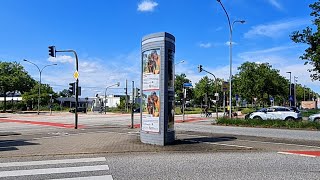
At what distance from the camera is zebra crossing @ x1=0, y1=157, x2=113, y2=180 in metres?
7.41

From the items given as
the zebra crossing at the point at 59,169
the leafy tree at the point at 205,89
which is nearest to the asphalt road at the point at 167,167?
the zebra crossing at the point at 59,169

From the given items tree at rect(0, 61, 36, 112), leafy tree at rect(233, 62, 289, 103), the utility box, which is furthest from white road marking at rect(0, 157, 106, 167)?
tree at rect(0, 61, 36, 112)

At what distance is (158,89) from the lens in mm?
13094

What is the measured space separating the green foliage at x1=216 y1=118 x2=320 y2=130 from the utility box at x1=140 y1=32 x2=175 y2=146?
13527 millimetres

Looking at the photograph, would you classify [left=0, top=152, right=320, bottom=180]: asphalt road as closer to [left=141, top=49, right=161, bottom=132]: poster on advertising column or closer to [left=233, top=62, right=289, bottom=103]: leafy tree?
[left=141, top=49, right=161, bottom=132]: poster on advertising column

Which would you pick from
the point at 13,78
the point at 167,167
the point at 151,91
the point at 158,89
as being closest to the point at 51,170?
the point at 167,167

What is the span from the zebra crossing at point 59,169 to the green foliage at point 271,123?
17739mm

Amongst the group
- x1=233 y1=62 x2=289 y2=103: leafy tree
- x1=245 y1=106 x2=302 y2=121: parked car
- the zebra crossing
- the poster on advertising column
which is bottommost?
the zebra crossing

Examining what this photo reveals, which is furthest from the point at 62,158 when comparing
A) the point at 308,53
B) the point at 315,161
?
the point at 308,53

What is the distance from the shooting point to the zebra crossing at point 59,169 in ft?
24.3

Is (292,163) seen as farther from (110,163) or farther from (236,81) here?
(236,81)

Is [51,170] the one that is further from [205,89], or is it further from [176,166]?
[205,89]

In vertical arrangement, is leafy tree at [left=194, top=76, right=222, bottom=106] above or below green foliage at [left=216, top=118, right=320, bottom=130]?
above

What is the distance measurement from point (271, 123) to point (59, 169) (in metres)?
19.7
